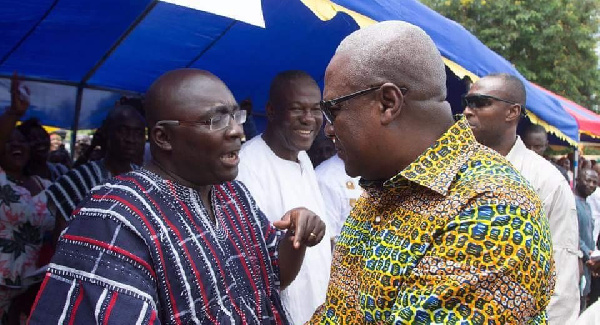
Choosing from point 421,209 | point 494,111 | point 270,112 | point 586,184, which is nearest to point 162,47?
point 270,112

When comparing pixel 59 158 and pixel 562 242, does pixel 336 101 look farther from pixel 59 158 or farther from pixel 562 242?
pixel 59 158

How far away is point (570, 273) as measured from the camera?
327cm

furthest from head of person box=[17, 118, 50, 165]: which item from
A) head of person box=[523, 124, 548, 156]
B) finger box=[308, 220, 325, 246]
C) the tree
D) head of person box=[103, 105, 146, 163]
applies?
the tree

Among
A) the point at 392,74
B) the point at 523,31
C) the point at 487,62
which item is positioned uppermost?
the point at 392,74

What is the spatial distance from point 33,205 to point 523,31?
17.3 meters

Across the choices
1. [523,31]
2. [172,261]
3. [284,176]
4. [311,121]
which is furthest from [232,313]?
[523,31]

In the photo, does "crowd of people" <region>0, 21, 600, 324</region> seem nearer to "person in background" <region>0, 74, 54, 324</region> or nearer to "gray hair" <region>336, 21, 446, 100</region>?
"gray hair" <region>336, 21, 446, 100</region>

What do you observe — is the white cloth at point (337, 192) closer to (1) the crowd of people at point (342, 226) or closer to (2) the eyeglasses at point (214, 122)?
(1) the crowd of people at point (342, 226)

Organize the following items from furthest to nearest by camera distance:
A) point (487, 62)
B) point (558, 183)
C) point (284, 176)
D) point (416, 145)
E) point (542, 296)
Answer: point (487, 62)
point (558, 183)
point (284, 176)
point (416, 145)
point (542, 296)

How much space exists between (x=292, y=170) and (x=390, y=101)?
1.78 m

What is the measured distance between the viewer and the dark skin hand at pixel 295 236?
6.74 ft

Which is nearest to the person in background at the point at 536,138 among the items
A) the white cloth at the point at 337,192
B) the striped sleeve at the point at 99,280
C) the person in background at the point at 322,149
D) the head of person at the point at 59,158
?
the person in background at the point at 322,149

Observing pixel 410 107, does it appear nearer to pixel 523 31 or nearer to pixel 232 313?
pixel 232 313

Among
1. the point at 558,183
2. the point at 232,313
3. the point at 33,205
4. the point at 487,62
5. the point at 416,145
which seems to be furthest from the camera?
the point at 487,62
